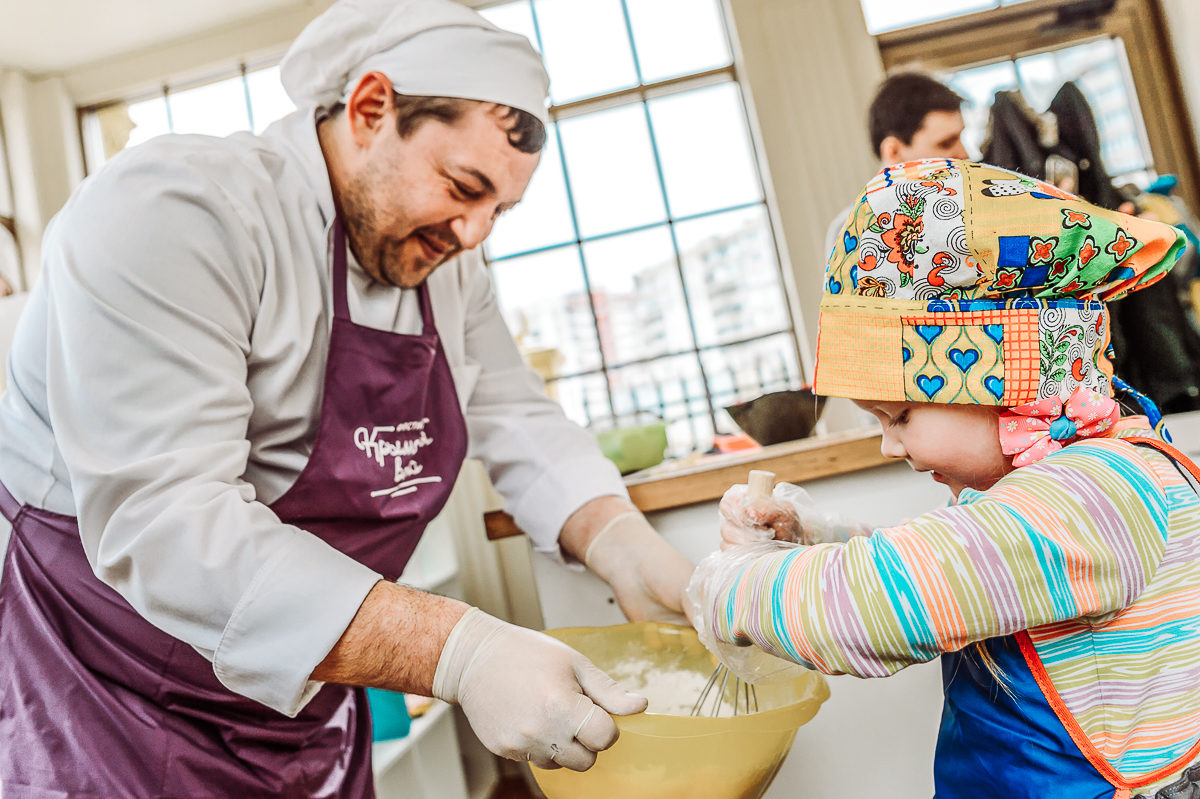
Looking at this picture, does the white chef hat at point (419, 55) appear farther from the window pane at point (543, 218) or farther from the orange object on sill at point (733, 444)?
the window pane at point (543, 218)

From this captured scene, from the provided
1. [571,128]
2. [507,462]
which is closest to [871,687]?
[507,462]

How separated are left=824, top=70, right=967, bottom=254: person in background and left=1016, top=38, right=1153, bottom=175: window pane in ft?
3.88

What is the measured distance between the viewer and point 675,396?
9.27 feet

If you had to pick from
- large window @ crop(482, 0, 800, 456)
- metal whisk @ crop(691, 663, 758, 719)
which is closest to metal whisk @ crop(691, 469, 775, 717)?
metal whisk @ crop(691, 663, 758, 719)

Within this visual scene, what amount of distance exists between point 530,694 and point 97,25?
3.02 m

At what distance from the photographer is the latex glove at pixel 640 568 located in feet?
2.71

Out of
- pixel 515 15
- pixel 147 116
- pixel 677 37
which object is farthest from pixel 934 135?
pixel 147 116

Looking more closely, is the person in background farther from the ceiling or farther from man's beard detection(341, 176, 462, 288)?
the ceiling

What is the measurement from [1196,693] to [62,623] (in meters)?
0.95

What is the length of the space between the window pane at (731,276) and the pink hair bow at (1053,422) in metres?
2.26

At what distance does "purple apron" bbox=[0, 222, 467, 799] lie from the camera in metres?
0.72

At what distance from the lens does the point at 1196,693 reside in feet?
1.80

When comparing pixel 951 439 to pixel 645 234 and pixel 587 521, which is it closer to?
pixel 587 521

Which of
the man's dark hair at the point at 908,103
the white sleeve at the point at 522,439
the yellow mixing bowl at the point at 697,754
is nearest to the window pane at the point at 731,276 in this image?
the man's dark hair at the point at 908,103
